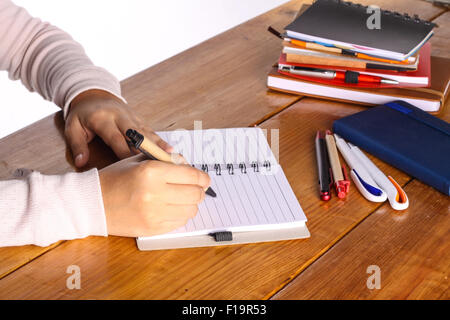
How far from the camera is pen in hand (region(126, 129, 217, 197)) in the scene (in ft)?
2.39

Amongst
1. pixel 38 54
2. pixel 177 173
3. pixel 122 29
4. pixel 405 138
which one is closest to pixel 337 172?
pixel 405 138

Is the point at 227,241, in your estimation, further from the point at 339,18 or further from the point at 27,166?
the point at 339,18

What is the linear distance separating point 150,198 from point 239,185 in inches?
6.2

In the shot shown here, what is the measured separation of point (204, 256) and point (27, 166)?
38cm

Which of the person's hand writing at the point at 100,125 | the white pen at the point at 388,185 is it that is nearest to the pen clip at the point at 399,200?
the white pen at the point at 388,185

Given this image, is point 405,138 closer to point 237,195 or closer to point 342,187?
point 342,187

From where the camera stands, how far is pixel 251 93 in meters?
1.16

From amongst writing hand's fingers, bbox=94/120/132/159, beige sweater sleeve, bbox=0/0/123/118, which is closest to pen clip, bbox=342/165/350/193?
writing hand's fingers, bbox=94/120/132/159

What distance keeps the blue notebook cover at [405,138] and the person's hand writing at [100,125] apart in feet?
1.13

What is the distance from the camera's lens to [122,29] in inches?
135

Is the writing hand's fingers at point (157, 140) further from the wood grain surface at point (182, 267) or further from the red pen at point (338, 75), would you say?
the red pen at point (338, 75)

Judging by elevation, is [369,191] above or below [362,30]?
below

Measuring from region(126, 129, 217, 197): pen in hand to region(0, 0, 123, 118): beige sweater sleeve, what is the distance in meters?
0.39
